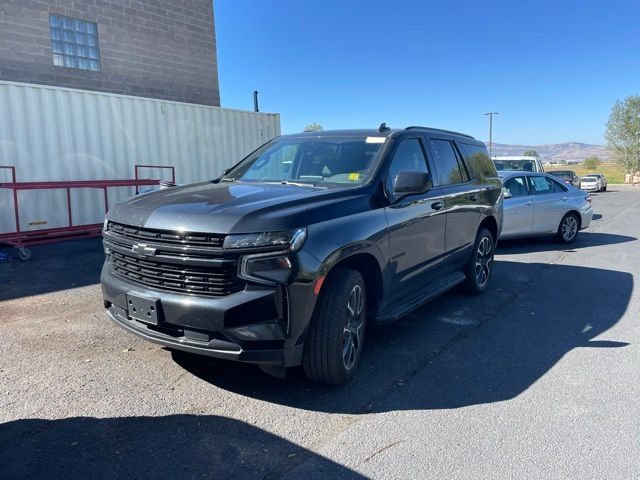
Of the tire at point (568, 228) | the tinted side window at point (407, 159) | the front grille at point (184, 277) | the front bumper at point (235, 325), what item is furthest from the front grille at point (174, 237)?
the tire at point (568, 228)

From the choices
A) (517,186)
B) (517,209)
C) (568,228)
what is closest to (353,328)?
(517,209)

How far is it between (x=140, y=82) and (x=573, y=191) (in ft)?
38.8

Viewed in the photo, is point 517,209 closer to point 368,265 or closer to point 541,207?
point 541,207

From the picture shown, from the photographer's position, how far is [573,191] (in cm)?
1081

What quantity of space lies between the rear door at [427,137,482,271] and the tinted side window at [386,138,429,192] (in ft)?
0.88

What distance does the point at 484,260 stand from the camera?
6328 millimetres

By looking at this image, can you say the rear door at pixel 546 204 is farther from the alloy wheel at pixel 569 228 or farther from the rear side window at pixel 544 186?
the alloy wheel at pixel 569 228

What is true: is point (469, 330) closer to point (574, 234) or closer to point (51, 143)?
point (574, 234)

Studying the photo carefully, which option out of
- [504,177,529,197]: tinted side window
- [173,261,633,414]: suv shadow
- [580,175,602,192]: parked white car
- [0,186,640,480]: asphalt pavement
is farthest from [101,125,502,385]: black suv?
[580,175,602,192]: parked white car

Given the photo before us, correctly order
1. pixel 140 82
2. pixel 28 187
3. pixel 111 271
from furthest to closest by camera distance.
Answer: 1. pixel 140 82
2. pixel 28 187
3. pixel 111 271

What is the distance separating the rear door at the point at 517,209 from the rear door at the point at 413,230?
523 centimetres

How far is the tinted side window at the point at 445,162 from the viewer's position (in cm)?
516

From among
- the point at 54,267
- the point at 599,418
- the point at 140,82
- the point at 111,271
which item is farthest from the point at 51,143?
the point at 599,418

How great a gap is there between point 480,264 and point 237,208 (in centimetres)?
396
